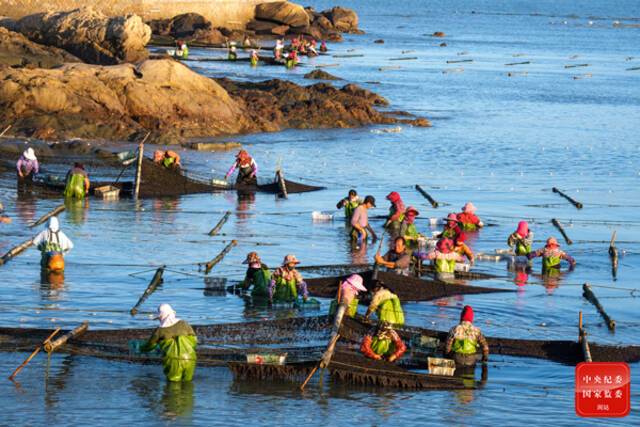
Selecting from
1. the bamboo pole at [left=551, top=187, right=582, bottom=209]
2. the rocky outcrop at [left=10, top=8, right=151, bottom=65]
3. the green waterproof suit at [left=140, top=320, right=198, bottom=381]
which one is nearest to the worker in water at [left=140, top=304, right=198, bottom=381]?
the green waterproof suit at [left=140, top=320, right=198, bottom=381]

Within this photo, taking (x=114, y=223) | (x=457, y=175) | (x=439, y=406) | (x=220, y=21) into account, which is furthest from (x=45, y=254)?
(x=220, y=21)

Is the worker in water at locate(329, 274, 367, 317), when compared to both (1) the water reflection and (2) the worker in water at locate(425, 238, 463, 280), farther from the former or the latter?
(1) the water reflection

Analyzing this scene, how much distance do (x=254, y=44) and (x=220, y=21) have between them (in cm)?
1157

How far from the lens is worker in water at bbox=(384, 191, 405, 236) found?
1193 inches

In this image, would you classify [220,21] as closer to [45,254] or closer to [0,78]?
[0,78]

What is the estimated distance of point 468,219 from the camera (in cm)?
3148

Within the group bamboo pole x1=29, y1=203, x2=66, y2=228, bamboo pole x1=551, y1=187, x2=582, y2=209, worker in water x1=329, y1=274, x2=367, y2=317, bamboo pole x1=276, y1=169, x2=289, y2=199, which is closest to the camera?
worker in water x1=329, y1=274, x2=367, y2=317

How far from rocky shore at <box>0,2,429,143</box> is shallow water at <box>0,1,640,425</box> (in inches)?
65.9

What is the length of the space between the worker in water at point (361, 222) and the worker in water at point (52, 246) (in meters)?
7.74

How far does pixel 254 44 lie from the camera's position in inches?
3371

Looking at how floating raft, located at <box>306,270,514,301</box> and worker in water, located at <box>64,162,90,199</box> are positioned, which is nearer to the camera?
floating raft, located at <box>306,270,514,301</box>

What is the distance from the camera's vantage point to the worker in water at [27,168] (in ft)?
113

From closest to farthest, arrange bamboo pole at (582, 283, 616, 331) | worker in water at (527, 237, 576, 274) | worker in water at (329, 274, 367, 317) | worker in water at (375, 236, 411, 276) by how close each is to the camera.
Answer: worker in water at (329, 274, 367, 317)
bamboo pole at (582, 283, 616, 331)
worker in water at (375, 236, 411, 276)
worker in water at (527, 237, 576, 274)

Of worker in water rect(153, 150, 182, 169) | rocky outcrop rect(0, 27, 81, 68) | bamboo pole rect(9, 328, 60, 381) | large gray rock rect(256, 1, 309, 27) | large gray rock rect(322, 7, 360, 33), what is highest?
large gray rock rect(322, 7, 360, 33)
